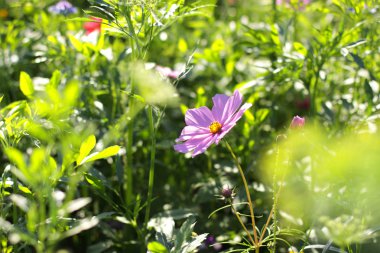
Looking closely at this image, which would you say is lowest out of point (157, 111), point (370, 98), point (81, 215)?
point (81, 215)

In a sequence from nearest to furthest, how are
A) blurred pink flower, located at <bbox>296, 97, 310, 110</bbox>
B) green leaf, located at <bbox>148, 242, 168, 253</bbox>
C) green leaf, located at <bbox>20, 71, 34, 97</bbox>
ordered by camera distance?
green leaf, located at <bbox>148, 242, 168, 253</bbox>
green leaf, located at <bbox>20, 71, 34, 97</bbox>
blurred pink flower, located at <bbox>296, 97, 310, 110</bbox>

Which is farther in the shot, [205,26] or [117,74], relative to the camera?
[205,26]

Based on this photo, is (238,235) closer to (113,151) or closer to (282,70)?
(282,70)

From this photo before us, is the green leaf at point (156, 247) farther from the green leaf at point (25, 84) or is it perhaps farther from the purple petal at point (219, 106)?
the green leaf at point (25, 84)

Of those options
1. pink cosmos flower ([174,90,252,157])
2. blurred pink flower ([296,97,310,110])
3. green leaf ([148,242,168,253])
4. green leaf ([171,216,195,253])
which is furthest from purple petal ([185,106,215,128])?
blurred pink flower ([296,97,310,110])

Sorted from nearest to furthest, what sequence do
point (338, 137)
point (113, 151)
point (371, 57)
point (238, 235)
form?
1. point (113, 151)
2. point (238, 235)
3. point (338, 137)
4. point (371, 57)

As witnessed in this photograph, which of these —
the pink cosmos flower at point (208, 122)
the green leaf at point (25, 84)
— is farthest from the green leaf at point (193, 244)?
the green leaf at point (25, 84)

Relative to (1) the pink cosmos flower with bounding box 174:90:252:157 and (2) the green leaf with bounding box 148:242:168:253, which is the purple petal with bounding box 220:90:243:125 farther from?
(2) the green leaf with bounding box 148:242:168:253

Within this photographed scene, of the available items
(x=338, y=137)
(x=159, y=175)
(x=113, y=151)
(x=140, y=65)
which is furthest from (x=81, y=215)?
(x=338, y=137)

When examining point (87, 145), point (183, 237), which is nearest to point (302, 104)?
point (183, 237)
